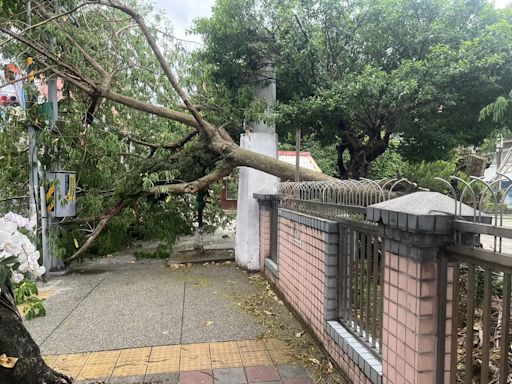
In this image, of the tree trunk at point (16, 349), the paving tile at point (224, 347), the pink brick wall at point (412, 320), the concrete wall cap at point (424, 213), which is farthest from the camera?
the paving tile at point (224, 347)

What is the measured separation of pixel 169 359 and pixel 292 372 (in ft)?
3.89

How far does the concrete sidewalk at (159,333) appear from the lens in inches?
141

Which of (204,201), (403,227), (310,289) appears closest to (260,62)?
(204,201)

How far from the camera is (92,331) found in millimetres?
4656

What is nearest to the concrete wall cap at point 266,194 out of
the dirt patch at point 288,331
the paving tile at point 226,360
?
the dirt patch at point 288,331

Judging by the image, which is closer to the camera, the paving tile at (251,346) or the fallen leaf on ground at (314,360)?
the fallen leaf on ground at (314,360)

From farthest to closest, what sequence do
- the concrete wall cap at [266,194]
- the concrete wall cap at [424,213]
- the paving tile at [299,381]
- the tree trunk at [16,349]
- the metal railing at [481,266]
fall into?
the concrete wall cap at [266,194]
the paving tile at [299,381]
the tree trunk at [16,349]
the concrete wall cap at [424,213]
the metal railing at [481,266]

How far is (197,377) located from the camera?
3.47 m

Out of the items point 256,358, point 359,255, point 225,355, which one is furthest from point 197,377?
point 359,255

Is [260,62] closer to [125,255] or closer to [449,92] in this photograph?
[449,92]

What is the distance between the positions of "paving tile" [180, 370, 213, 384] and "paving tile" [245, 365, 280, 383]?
0.33 meters

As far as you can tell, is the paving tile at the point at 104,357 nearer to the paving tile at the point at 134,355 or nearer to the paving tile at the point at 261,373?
the paving tile at the point at 134,355

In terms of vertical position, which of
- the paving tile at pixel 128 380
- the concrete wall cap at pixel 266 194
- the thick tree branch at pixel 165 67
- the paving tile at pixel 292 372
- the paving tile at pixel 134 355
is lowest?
the paving tile at pixel 134 355

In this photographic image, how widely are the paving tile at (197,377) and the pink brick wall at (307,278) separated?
112 centimetres
